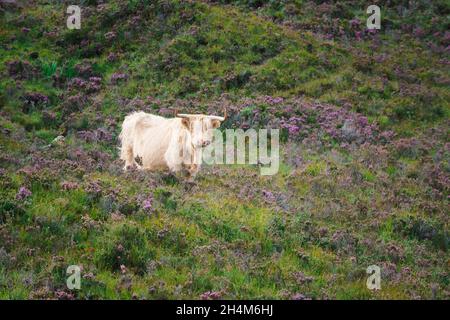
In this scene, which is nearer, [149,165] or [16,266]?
[16,266]

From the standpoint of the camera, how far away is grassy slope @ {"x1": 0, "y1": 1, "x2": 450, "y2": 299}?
9.67 m

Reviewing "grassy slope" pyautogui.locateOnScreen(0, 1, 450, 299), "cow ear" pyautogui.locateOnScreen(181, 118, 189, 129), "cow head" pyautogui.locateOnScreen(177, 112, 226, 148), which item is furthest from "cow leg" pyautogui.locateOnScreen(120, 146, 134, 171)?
"cow head" pyautogui.locateOnScreen(177, 112, 226, 148)

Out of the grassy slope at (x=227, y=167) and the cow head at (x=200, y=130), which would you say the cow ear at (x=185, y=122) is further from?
the grassy slope at (x=227, y=167)

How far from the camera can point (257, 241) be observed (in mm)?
10906

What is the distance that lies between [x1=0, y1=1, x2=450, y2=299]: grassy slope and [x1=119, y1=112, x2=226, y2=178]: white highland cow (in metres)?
0.68

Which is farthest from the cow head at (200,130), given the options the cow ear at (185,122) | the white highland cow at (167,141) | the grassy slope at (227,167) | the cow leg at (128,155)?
Result: the cow leg at (128,155)

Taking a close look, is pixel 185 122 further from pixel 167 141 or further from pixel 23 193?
pixel 23 193

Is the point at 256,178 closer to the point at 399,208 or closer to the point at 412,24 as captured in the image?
the point at 399,208

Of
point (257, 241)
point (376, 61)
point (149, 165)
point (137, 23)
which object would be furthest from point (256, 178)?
point (137, 23)

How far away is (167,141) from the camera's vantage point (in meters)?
Answer: 15.0

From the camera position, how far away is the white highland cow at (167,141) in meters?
13.4

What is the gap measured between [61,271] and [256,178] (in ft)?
24.4

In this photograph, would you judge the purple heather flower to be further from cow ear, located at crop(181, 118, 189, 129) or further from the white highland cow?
cow ear, located at crop(181, 118, 189, 129)

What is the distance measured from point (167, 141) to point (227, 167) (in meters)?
2.42
